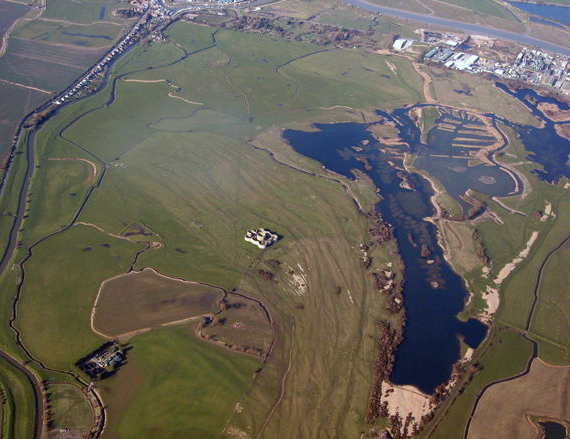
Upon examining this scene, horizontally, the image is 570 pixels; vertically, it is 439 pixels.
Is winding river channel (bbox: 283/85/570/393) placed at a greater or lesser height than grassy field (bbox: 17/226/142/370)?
greater

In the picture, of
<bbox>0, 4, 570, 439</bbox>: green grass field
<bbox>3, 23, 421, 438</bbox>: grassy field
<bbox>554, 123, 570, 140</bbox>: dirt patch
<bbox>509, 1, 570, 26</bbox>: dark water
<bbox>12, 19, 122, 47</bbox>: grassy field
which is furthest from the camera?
<bbox>509, 1, 570, 26</bbox>: dark water

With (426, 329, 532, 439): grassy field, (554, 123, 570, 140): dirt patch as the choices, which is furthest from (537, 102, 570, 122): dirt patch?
(426, 329, 532, 439): grassy field

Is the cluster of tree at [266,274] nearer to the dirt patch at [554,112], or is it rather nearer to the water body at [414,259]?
the water body at [414,259]

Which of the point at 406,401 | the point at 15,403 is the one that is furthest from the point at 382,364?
the point at 15,403

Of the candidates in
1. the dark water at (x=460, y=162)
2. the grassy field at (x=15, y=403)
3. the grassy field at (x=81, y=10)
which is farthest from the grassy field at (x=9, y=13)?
the dark water at (x=460, y=162)

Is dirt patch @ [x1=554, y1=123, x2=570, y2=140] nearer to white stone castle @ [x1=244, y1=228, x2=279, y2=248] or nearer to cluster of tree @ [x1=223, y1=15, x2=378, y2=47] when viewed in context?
cluster of tree @ [x1=223, y1=15, x2=378, y2=47]

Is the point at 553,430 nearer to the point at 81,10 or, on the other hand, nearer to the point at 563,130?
the point at 563,130

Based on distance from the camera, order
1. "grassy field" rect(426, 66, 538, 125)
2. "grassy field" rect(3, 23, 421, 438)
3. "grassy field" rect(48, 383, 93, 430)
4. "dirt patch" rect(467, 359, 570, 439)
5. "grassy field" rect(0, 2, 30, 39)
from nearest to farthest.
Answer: "grassy field" rect(48, 383, 93, 430)
"dirt patch" rect(467, 359, 570, 439)
"grassy field" rect(3, 23, 421, 438)
"grassy field" rect(426, 66, 538, 125)
"grassy field" rect(0, 2, 30, 39)

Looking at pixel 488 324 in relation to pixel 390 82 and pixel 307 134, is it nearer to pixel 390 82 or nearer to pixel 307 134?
pixel 307 134

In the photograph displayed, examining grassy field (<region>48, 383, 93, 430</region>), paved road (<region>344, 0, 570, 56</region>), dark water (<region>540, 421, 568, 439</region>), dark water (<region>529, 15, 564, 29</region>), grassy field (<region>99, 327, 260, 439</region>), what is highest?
dark water (<region>529, 15, 564, 29</region>)
